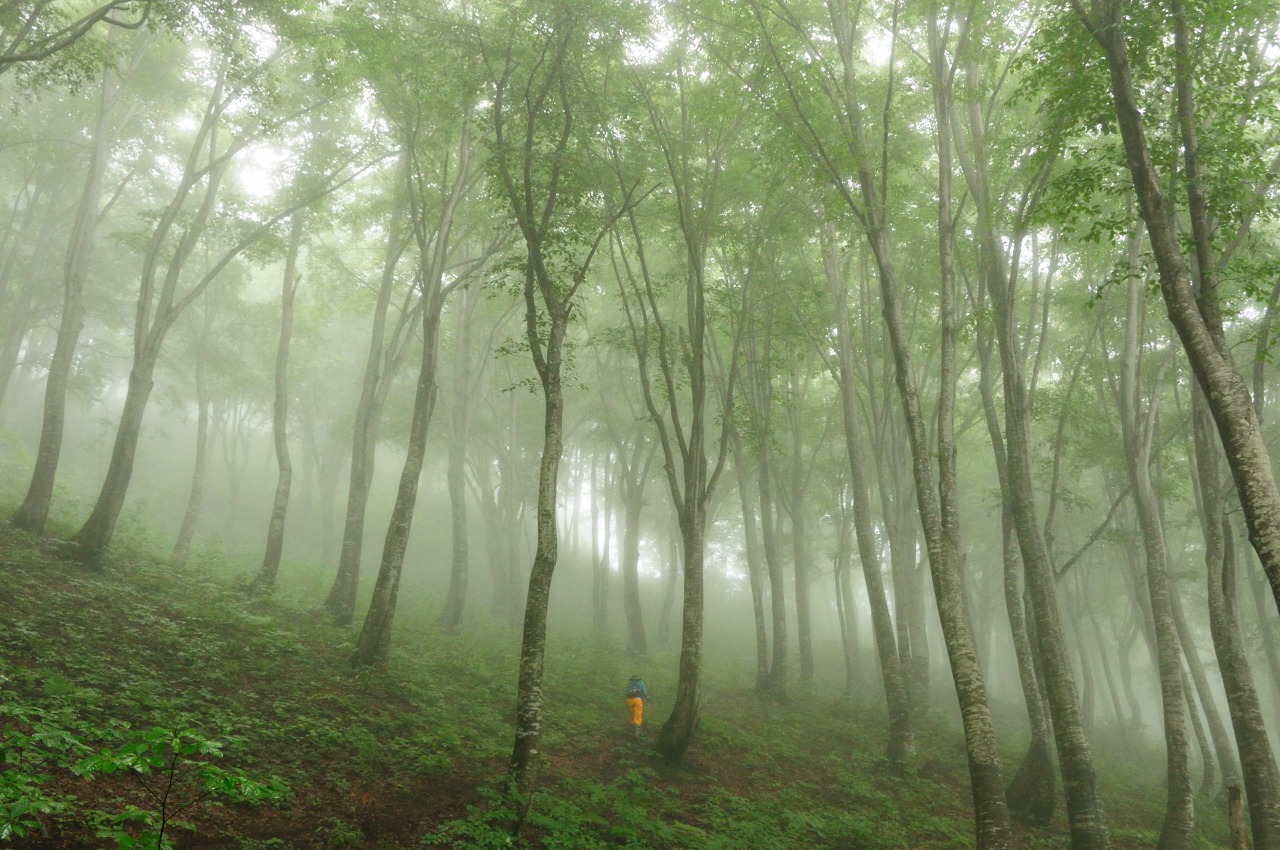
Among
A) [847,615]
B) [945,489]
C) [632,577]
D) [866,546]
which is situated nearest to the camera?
[945,489]

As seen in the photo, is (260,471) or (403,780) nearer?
(403,780)

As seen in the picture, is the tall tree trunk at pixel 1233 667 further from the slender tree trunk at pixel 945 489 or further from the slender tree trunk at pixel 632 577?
the slender tree trunk at pixel 632 577

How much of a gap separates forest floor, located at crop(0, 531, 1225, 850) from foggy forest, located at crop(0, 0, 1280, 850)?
0.07 meters

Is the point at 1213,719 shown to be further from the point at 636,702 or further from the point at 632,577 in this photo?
the point at 632,577

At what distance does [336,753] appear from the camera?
762cm

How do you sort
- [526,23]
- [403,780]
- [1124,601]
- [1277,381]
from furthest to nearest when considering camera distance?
[1124,601]
[1277,381]
[526,23]
[403,780]

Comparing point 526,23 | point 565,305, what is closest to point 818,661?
point 565,305

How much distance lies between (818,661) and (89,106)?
29187 millimetres

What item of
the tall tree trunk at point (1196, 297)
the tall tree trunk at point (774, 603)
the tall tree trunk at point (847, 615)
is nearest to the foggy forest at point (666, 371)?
the tall tree trunk at point (1196, 297)

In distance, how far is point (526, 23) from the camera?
36.1ft

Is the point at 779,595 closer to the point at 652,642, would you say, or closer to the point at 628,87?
the point at 652,642

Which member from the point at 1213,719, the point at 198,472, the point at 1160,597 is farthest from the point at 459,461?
the point at 1213,719

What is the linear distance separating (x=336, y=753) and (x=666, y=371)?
7.19m

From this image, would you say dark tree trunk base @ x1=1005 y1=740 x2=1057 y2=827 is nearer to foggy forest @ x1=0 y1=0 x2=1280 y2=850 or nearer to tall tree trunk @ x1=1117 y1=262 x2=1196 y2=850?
foggy forest @ x1=0 y1=0 x2=1280 y2=850
